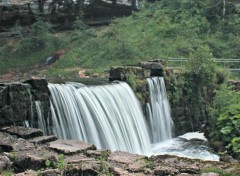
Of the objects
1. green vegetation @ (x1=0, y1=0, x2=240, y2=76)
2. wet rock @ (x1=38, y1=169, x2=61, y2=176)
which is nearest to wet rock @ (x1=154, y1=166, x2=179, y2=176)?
wet rock @ (x1=38, y1=169, x2=61, y2=176)

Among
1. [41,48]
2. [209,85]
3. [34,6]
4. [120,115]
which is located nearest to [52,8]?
[34,6]

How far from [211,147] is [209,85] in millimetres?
5226

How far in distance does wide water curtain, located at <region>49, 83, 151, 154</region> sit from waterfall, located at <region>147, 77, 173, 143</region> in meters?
1.03

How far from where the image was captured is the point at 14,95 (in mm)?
11703

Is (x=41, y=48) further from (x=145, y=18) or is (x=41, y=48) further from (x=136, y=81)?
(x=136, y=81)

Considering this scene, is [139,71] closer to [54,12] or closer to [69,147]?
[69,147]

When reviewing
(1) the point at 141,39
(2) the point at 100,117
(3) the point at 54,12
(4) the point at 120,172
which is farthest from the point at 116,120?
(3) the point at 54,12

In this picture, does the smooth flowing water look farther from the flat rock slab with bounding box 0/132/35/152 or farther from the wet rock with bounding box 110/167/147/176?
the wet rock with bounding box 110/167/147/176

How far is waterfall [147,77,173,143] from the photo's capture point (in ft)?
56.8

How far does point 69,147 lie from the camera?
30.6 ft

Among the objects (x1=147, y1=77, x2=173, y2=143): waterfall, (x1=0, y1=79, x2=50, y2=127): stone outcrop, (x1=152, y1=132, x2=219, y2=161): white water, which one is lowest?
(x1=152, y1=132, x2=219, y2=161): white water

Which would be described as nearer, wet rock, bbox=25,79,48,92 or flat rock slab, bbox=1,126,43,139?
flat rock slab, bbox=1,126,43,139

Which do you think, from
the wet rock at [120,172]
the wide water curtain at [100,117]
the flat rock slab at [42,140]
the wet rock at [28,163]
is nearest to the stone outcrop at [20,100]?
the wide water curtain at [100,117]

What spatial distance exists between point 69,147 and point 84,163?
141 cm
